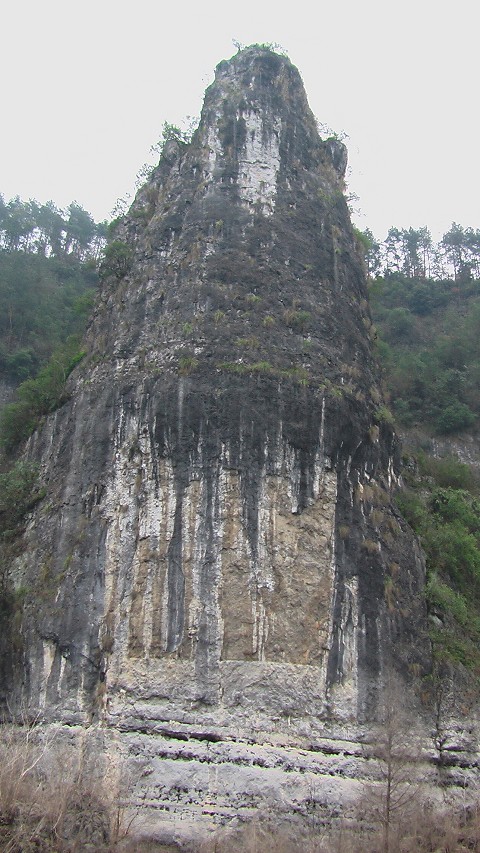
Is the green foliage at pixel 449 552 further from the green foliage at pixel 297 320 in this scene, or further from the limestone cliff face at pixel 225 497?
the green foliage at pixel 297 320

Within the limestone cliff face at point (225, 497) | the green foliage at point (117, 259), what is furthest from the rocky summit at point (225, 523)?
the green foliage at point (117, 259)

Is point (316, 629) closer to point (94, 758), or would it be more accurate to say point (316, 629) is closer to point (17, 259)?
point (94, 758)

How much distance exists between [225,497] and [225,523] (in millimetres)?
568

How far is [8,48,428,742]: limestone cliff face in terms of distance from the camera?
55.5 ft

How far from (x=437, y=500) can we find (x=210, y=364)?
8.89m

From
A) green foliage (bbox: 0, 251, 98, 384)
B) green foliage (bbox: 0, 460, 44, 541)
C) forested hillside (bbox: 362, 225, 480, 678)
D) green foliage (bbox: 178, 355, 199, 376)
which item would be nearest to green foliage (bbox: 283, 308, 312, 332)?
green foliage (bbox: 178, 355, 199, 376)

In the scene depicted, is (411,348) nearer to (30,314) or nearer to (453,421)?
(453,421)

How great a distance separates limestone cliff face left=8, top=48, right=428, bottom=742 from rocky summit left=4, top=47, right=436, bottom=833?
45 mm

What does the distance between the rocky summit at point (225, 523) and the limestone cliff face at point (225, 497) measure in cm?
5

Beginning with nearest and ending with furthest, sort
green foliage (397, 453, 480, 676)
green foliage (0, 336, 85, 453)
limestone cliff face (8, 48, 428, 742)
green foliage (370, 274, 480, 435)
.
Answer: limestone cliff face (8, 48, 428, 742) → green foliage (397, 453, 480, 676) → green foliage (0, 336, 85, 453) → green foliage (370, 274, 480, 435)

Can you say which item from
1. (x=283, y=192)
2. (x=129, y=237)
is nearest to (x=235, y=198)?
(x=283, y=192)

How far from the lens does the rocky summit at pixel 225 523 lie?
646 inches

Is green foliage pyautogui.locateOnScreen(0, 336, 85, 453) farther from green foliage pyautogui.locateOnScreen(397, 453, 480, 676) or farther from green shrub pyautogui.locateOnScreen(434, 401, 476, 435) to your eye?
green shrub pyautogui.locateOnScreen(434, 401, 476, 435)

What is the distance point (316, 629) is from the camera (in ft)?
57.4
